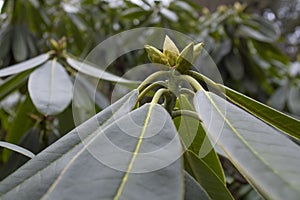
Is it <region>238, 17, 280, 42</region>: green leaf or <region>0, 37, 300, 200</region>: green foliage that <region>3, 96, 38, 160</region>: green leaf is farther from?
<region>238, 17, 280, 42</region>: green leaf

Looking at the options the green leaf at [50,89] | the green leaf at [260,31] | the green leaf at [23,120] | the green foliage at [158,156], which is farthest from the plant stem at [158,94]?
→ the green leaf at [260,31]

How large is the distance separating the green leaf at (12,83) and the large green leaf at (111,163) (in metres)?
0.46

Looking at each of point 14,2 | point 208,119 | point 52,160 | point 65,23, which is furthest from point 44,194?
point 65,23

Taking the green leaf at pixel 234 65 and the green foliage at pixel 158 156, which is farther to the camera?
the green leaf at pixel 234 65

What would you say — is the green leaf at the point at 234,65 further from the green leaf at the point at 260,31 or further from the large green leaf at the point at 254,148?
the large green leaf at the point at 254,148

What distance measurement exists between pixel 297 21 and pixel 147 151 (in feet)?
10.5

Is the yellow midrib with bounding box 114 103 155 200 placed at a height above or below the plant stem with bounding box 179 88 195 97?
below

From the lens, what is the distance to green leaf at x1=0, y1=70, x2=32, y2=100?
0.90m

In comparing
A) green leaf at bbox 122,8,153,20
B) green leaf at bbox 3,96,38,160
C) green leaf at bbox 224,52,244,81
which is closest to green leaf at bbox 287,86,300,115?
green leaf at bbox 224,52,244,81

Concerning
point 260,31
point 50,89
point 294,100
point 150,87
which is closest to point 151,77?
point 150,87

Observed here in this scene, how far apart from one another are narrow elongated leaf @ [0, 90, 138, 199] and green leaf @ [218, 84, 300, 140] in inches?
5.1

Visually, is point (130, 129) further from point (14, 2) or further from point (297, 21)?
point (297, 21)

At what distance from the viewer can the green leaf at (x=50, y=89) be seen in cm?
70

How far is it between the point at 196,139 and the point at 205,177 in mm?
62
